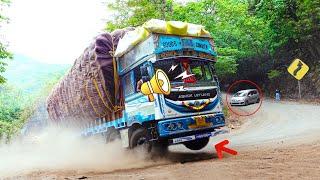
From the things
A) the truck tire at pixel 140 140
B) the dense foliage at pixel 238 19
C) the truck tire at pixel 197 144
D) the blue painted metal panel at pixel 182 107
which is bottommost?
the truck tire at pixel 197 144

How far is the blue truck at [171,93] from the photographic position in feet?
30.2

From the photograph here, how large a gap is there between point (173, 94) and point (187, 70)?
0.86 metres

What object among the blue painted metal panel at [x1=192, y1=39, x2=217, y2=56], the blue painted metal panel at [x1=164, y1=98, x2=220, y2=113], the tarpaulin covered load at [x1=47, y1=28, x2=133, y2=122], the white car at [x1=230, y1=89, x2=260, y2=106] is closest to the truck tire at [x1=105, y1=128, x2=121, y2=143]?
the tarpaulin covered load at [x1=47, y1=28, x2=133, y2=122]

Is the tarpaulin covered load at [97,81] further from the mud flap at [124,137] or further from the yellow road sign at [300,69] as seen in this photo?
the yellow road sign at [300,69]

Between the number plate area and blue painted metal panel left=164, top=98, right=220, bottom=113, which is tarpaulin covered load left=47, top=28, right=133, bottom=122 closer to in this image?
blue painted metal panel left=164, top=98, right=220, bottom=113

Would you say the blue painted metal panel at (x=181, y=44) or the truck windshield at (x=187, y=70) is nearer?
the blue painted metal panel at (x=181, y=44)

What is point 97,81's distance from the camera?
36.1ft

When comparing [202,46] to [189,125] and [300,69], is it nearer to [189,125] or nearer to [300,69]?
[189,125]

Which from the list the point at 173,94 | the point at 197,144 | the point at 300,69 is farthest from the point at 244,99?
the point at 173,94

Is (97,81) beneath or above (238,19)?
beneath

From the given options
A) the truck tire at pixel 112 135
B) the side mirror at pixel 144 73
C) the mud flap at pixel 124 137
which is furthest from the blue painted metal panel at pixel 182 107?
the truck tire at pixel 112 135

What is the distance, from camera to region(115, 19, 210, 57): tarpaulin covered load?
30.8 ft

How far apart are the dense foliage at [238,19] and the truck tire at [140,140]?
11.9 meters

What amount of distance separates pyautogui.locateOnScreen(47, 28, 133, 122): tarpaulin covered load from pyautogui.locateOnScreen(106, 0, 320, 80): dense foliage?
949 cm
